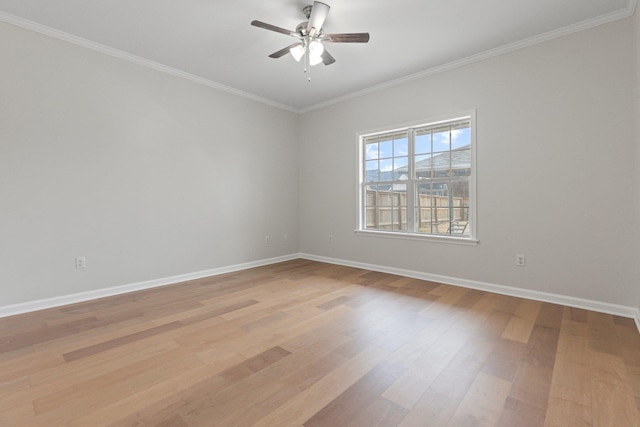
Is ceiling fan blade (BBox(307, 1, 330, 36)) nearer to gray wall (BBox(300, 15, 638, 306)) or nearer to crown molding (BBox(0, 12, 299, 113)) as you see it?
gray wall (BBox(300, 15, 638, 306))

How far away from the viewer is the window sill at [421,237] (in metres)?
3.60

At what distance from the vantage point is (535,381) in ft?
5.62

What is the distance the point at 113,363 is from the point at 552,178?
164 inches

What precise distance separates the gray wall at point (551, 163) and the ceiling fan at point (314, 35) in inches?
68.4

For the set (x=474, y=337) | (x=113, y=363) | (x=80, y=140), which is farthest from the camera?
(x=80, y=140)

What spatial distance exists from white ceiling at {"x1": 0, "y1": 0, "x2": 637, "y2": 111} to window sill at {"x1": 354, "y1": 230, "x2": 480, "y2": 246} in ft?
7.17

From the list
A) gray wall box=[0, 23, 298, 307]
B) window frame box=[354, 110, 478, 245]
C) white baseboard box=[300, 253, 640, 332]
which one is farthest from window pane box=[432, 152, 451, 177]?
gray wall box=[0, 23, 298, 307]

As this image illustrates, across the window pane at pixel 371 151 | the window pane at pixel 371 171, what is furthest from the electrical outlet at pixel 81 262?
the window pane at pixel 371 151

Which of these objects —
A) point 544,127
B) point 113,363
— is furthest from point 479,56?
point 113,363

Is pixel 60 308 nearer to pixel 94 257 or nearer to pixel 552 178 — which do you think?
pixel 94 257

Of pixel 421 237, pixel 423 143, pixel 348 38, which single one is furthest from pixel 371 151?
pixel 348 38

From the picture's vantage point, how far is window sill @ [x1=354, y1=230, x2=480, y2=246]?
3603 millimetres

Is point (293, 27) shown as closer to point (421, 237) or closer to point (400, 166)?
point (400, 166)

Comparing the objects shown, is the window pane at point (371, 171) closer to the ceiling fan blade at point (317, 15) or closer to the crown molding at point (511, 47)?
the crown molding at point (511, 47)
